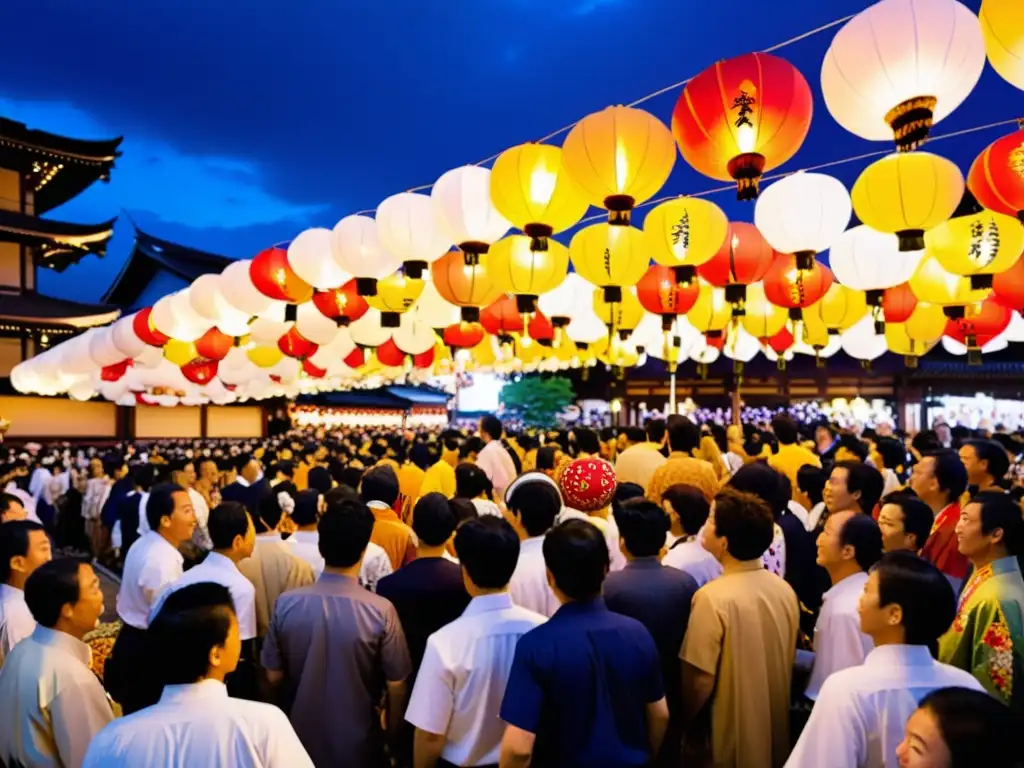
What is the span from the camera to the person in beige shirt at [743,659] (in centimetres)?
282

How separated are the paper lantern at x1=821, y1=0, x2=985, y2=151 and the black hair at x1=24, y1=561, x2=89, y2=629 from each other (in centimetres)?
443

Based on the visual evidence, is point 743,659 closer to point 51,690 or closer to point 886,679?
point 886,679

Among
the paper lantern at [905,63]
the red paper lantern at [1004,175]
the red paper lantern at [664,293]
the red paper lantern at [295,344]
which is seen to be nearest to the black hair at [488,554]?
the paper lantern at [905,63]

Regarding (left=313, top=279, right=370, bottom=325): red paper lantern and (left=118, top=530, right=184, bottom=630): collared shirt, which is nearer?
(left=118, top=530, right=184, bottom=630): collared shirt

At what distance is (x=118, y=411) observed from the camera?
19500 millimetres

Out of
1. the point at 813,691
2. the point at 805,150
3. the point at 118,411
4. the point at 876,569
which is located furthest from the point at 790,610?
the point at 805,150

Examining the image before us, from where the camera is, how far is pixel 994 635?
267 cm

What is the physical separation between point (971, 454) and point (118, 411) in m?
20.4

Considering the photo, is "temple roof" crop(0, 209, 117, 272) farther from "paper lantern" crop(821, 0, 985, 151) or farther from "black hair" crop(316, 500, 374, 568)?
"paper lantern" crop(821, 0, 985, 151)

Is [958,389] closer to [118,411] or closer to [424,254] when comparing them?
[424,254]

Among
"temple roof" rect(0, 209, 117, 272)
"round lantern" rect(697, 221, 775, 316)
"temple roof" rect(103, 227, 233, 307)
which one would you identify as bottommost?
→ "round lantern" rect(697, 221, 775, 316)

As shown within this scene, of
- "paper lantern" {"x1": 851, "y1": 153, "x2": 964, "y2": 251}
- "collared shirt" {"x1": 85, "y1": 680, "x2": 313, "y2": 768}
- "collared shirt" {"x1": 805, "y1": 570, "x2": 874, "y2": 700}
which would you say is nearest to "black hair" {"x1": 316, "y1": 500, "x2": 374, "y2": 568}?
"collared shirt" {"x1": 85, "y1": 680, "x2": 313, "y2": 768}

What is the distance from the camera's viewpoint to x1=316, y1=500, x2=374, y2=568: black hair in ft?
9.67

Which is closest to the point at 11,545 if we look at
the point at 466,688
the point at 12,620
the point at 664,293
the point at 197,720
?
the point at 12,620
